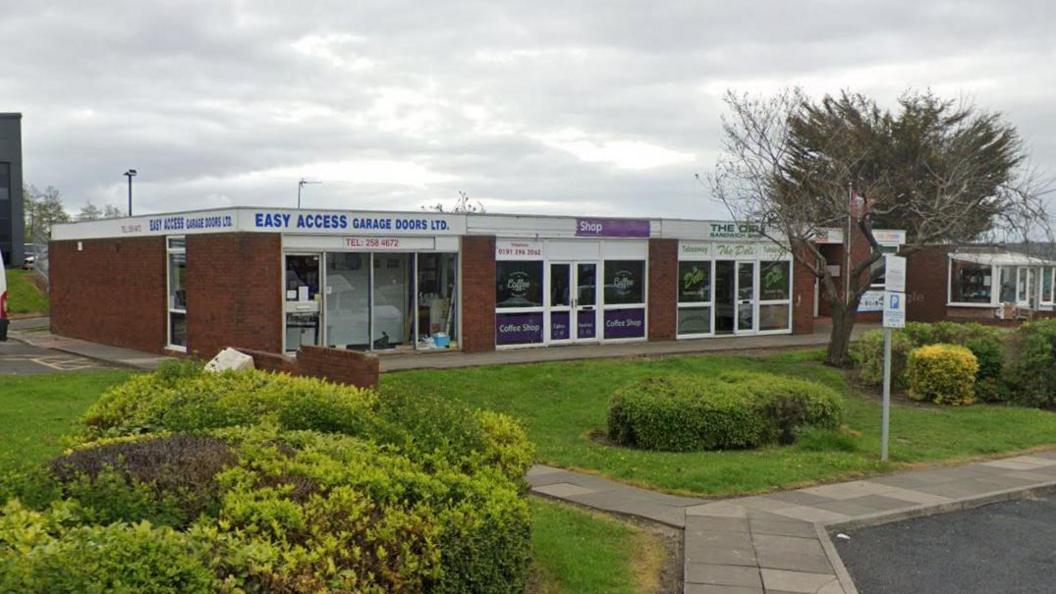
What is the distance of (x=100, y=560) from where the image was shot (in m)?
3.23

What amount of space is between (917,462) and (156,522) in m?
8.87

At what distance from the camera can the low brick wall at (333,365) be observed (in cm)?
1000

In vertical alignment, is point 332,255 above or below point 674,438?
above

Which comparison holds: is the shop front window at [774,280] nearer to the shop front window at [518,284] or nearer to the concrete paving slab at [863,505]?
the shop front window at [518,284]

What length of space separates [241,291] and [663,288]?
9977mm

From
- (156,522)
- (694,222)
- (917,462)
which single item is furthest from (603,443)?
(694,222)

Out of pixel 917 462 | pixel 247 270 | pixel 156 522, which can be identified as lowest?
pixel 917 462

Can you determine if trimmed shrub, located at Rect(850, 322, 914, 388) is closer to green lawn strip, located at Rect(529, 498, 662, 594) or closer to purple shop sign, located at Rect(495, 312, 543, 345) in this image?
purple shop sign, located at Rect(495, 312, 543, 345)

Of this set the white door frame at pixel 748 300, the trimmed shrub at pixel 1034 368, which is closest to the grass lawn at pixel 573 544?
the trimmed shrub at pixel 1034 368

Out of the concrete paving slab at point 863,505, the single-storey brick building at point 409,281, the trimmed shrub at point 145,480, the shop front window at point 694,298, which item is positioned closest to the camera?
the trimmed shrub at point 145,480

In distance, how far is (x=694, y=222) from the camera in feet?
73.8

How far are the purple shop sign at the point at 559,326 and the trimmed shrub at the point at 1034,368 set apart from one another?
28.9ft

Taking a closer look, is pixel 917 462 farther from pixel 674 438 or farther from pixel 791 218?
pixel 791 218

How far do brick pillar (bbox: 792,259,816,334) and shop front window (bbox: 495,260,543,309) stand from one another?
806cm
